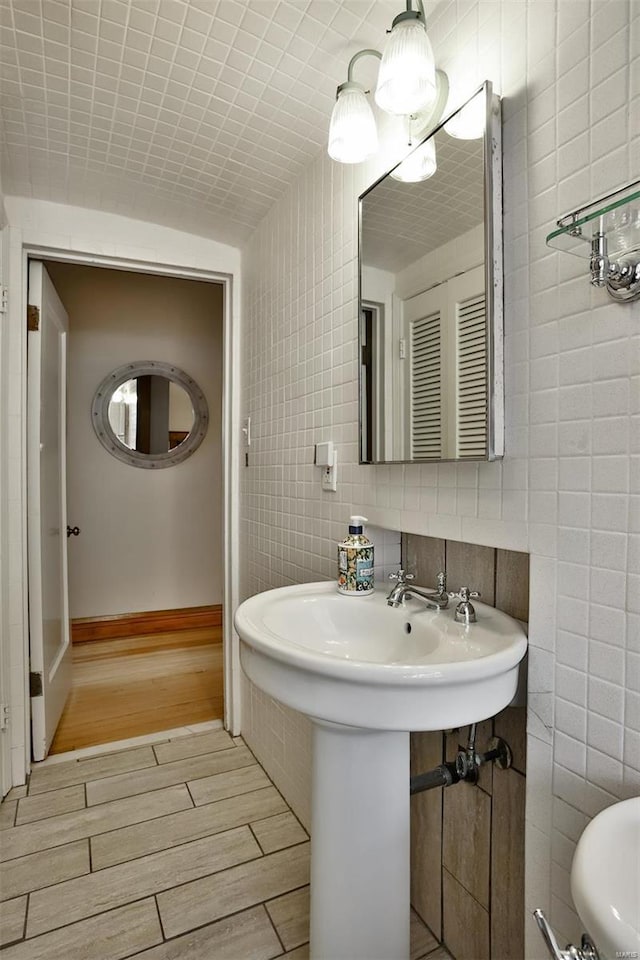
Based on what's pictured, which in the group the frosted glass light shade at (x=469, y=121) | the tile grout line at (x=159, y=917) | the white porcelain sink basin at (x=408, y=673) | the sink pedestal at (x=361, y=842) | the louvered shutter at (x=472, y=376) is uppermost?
the frosted glass light shade at (x=469, y=121)

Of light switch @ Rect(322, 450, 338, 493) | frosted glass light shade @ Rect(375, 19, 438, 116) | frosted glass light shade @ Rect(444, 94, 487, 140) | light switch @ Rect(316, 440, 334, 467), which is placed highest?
frosted glass light shade @ Rect(375, 19, 438, 116)

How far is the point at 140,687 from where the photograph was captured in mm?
2820

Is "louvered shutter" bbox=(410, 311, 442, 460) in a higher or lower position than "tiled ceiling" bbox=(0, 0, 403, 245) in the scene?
lower

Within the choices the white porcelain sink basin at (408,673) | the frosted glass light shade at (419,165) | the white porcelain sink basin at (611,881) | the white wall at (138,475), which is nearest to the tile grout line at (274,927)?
the white porcelain sink basin at (408,673)

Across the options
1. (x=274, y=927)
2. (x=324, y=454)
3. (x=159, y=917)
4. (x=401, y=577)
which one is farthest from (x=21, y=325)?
(x=274, y=927)

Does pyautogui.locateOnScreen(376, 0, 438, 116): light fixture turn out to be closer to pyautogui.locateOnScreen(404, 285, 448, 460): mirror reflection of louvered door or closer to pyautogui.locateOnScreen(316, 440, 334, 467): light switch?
pyautogui.locateOnScreen(404, 285, 448, 460): mirror reflection of louvered door

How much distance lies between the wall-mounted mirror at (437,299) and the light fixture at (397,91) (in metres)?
0.08

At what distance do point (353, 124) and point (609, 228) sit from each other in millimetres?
676

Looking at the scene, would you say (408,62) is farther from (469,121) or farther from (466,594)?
(466,594)

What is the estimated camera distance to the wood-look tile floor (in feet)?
4.30

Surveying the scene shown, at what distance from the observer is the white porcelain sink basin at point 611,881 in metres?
0.49

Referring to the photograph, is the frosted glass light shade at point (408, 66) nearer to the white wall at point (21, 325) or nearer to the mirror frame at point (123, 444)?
the white wall at point (21, 325)

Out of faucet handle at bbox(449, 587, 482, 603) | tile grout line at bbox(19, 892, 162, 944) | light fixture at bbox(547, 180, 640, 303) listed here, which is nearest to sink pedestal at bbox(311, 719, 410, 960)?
faucet handle at bbox(449, 587, 482, 603)

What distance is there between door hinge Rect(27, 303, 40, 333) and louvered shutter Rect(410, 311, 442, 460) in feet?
5.31
